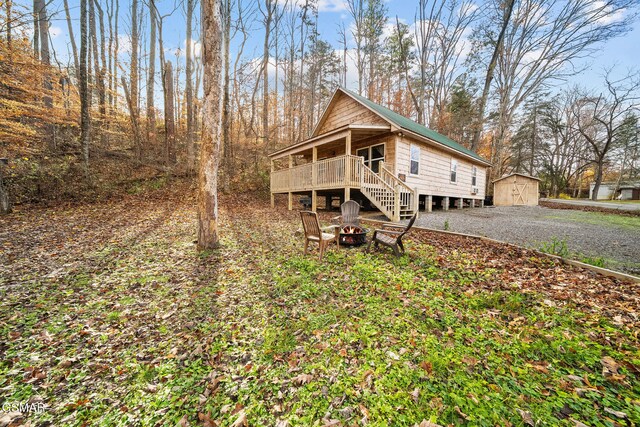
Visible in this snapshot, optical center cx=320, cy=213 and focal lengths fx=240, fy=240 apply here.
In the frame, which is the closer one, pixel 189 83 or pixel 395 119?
pixel 395 119

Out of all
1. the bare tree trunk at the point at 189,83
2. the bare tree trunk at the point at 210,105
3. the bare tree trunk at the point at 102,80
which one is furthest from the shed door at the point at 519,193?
the bare tree trunk at the point at 102,80

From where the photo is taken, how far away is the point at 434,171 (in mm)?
13680

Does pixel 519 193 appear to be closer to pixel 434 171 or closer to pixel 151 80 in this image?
pixel 434 171

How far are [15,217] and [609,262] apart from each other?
1637 centimetres

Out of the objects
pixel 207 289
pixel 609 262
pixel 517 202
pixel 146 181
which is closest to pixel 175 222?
pixel 207 289

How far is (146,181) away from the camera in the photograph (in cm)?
1402

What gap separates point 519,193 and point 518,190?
0.80 ft

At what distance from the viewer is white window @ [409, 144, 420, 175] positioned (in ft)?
39.9

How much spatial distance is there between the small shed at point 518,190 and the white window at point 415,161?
11.6 meters

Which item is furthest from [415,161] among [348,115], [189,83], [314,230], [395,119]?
[189,83]

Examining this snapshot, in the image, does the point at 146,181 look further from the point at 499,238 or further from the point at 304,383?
the point at 499,238

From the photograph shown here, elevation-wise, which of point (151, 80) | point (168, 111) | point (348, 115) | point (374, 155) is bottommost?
point (374, 155)

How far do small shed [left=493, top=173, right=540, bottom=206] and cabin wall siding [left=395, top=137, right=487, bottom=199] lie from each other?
440 cm

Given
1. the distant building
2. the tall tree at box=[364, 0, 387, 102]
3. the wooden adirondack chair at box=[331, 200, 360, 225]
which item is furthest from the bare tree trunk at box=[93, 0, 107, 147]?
the distant building
